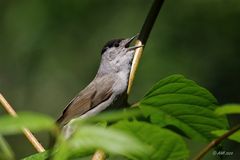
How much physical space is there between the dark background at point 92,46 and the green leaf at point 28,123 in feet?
29.7

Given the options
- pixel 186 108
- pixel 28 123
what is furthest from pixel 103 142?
pixel 186 108

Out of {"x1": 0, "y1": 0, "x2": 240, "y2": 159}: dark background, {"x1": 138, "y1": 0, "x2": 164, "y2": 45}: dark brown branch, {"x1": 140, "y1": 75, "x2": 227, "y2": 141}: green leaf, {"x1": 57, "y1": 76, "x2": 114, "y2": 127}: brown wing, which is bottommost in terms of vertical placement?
{"x1": 0, "y1": 0, "x2": 240, "y2": 159}: dark background

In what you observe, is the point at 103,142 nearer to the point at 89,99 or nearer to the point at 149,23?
the point at 149,23

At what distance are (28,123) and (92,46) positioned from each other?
1164 cm

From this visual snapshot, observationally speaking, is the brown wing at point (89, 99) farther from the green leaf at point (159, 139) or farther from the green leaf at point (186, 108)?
the green leaf at point (159, 139)

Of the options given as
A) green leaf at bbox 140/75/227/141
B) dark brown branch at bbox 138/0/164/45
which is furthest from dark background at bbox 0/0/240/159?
green leaf at bbox 140/75/227/141

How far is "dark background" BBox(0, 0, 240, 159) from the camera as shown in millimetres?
10656

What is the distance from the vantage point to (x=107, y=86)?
557 cm

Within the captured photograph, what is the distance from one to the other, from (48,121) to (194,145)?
28.4 feet

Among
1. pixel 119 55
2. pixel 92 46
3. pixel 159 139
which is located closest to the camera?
pixel 159 139

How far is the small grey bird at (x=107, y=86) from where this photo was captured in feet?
17.4

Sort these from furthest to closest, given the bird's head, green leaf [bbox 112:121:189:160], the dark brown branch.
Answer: the bird's head < the dark brown branch < green leaf [bbox 112:121:189:160]

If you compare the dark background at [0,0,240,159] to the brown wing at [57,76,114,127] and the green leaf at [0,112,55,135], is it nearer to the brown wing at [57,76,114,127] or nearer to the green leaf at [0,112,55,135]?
the brown wing at [57,76,114,127]

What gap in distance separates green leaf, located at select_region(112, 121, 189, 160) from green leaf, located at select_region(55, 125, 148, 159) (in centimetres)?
21
